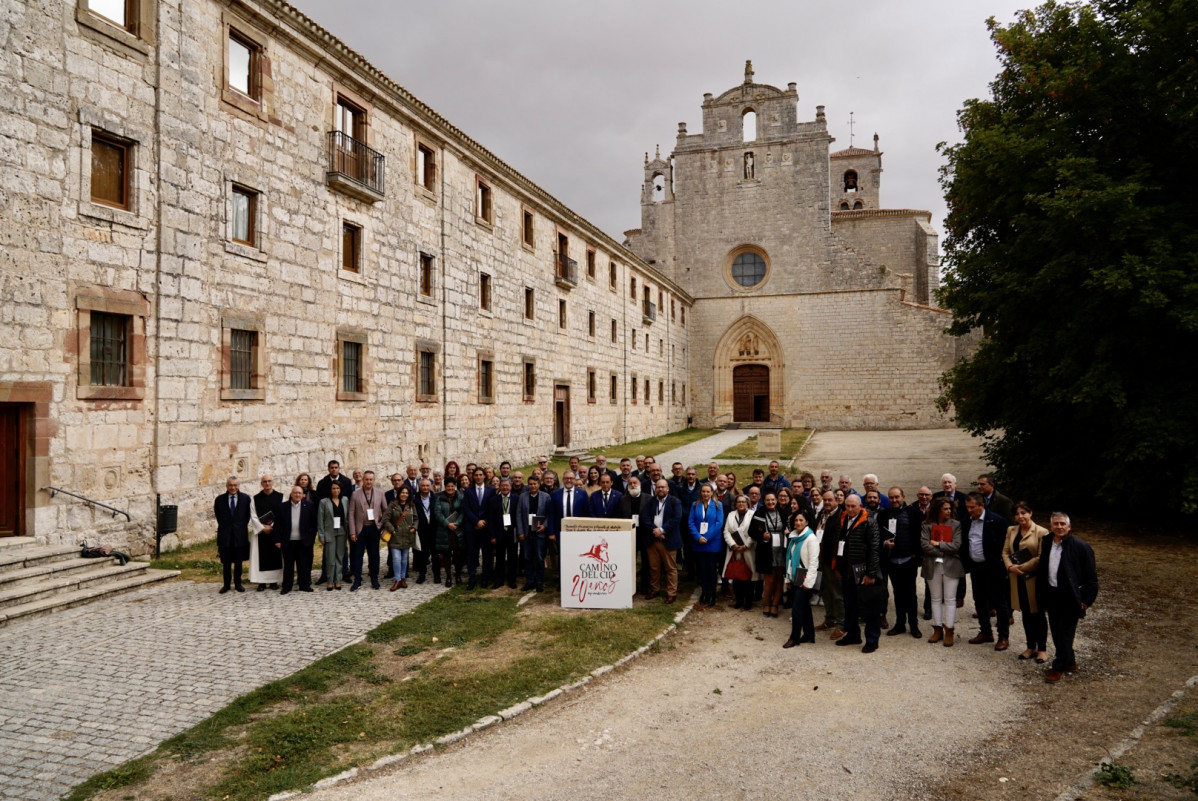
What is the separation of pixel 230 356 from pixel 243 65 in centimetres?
558

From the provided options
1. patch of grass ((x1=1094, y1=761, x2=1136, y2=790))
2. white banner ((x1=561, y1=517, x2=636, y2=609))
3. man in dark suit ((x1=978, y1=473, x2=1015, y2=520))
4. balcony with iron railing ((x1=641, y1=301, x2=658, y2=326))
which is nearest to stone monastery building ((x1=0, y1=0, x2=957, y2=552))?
balcony with iron railing ((x1=641, y1=301, x2=658, y2=326))

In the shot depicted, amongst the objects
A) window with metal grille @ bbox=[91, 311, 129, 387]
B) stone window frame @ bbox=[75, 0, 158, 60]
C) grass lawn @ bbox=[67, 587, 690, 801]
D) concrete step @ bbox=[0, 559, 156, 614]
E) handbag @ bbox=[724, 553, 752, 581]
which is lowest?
grass lawn @ bbox=[67, 587, 690, 801]

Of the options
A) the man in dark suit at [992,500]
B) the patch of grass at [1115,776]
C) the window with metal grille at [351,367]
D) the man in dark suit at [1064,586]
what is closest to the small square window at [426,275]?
the window with metal grille at [351,367]

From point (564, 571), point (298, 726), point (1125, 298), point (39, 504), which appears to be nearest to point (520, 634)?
point (564, 571)

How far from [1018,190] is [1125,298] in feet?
9.94

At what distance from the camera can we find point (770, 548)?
896cm

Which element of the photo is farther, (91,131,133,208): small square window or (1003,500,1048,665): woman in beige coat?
(91,131,133,208): small square window

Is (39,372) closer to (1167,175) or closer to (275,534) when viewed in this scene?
(275,534)

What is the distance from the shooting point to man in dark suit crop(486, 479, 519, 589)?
10141mm

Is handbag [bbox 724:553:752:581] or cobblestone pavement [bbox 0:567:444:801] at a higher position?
handbag [bbox 724:553:752:581]

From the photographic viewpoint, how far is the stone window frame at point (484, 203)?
21.5 m

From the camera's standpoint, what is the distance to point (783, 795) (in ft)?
15.6

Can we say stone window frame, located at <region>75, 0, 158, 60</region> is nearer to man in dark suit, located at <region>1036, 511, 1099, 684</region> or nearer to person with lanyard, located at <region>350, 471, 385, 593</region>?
person with lanyard, located at <region>350, 471, 385, 593</region>

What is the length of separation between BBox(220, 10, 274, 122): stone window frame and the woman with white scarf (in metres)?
11.5
